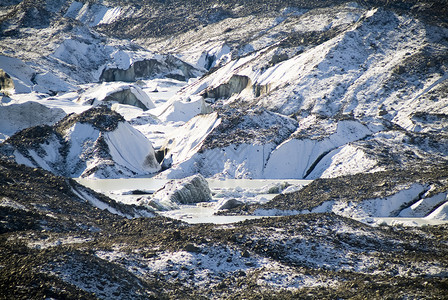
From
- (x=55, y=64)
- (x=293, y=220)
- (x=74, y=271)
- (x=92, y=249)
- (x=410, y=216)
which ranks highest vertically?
(x=74, y=271)

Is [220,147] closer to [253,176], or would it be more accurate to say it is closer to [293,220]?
[253,176]

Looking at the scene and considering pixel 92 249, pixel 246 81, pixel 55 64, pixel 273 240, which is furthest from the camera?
pixel 55 64

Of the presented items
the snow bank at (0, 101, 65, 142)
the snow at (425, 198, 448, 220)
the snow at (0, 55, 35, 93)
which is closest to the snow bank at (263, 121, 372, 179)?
the snow at (425, 198, 448, 220)

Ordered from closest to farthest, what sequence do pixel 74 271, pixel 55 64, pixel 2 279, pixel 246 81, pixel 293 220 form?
1. pixel 2 279
2. pixel 74 271
3. pixel 293 220
4. pixel 246 81
5. pixel 55 64

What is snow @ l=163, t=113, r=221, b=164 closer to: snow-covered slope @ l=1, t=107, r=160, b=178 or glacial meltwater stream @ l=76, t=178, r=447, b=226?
snow-covered slope @ l=1, t=107, r=160, b=178

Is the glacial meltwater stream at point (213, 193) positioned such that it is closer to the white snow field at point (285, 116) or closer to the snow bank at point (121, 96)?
the white snow field at point (285, 116)

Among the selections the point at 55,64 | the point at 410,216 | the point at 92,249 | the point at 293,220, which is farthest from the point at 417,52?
the point at 55,64

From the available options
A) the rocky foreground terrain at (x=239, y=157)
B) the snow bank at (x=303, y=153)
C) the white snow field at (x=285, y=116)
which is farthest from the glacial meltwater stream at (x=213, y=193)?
the snow bank at (x=303, y=153)
